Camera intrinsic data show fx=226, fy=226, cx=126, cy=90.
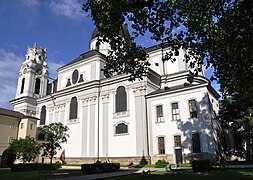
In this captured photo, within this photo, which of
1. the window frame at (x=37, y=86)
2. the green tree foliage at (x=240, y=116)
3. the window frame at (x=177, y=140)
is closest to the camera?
the green tree foliage at (x=240, y=116)

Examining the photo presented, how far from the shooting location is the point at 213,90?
33938 millimetres

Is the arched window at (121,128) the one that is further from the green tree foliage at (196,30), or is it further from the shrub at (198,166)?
the green tree foliage at (196,30)

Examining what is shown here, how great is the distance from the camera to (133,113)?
3347 cm

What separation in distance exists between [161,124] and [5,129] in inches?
1019

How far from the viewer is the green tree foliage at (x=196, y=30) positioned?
38.1 feet

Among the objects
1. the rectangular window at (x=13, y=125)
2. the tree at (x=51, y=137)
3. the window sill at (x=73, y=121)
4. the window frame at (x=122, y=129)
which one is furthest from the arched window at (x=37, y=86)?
the window frame at (x=122, y=129)

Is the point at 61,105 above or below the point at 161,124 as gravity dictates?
above

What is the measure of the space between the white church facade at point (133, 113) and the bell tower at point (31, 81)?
3.54 metres

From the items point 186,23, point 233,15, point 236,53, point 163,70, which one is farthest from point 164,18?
point 163,70

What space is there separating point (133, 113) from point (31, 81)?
28.7m

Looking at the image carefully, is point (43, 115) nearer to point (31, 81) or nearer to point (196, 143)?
point (31, 81)

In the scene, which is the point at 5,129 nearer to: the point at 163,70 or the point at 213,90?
the point at 163,70

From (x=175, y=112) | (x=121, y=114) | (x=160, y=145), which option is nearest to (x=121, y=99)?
(x=121, y=114)

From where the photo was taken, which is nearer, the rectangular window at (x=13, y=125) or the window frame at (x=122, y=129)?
the window frame at (x=122, y=129)
